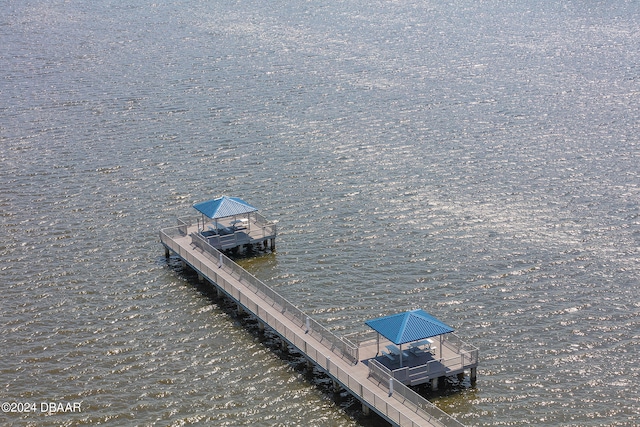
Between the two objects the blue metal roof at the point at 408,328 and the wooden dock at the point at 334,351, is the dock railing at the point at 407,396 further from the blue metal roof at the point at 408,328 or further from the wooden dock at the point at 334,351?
the blue metal roof at the point at 408,328

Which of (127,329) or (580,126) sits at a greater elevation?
(580,126)

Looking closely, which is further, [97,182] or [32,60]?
[32,60]

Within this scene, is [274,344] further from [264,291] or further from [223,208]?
[223,208]

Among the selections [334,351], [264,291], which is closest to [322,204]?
[264,291]

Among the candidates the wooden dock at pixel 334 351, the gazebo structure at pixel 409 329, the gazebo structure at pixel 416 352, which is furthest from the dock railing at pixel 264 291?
the gazebo structure at pixel 409 329

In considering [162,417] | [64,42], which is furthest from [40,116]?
[162,417]

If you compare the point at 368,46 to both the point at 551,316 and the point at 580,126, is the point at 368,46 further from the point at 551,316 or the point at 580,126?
the point at 551,316
